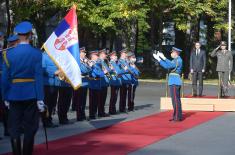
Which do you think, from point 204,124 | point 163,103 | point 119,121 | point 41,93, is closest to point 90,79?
point 119,121

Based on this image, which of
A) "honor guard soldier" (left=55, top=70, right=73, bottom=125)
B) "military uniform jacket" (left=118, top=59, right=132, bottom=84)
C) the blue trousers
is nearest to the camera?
"honor guard soldier" (left=55, top=70, right=73, bottom=125)

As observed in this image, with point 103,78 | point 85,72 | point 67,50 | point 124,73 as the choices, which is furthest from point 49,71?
point 124,73

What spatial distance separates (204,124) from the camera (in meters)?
15.7

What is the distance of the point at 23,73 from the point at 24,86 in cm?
18

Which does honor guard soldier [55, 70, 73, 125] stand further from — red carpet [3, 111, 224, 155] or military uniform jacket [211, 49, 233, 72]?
military uniform jacket [211, 49, 233, 72]

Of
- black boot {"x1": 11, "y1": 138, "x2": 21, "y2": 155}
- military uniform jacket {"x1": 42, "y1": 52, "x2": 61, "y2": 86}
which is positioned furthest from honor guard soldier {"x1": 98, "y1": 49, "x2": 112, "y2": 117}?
black boot {"x1": 11, "y1": 138, "x2": 21, "y2": 155}

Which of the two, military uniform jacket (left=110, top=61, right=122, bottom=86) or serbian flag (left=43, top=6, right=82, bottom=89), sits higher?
serbian flag (left=43, top=6, right=82, bottom=89)

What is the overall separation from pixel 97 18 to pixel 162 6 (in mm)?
4703

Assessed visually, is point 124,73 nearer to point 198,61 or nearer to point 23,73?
point 198,61

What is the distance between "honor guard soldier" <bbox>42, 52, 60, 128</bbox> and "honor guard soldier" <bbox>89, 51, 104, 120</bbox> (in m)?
Result: 1.63

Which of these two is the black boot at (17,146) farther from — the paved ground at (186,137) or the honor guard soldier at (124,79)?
the honor guard soldier at (124,79)

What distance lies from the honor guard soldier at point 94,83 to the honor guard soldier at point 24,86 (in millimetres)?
6903

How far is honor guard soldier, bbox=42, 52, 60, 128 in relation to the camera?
14.2 m

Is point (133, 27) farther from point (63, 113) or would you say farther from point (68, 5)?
point (63, 113)
